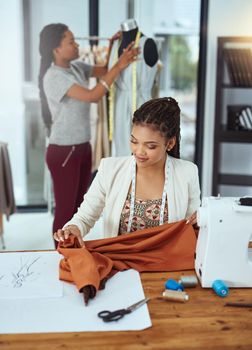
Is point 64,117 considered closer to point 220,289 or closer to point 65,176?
point 65,176

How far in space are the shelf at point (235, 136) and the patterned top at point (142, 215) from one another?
7.33 ft

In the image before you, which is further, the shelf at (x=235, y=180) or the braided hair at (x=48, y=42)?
the shelf at (x=235, y=180)

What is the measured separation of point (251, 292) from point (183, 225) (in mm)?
309

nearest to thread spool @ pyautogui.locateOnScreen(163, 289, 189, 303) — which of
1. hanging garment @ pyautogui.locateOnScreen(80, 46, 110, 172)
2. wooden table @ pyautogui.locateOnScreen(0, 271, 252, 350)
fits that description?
wooden table @ pyautogui.locateOnScreen(0, 271, 252, 350)

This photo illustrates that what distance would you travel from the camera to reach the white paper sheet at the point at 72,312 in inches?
46.5

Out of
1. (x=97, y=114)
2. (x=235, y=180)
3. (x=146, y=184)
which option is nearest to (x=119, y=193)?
(x=146, y=184)

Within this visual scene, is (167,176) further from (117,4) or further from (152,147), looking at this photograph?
(117,4)

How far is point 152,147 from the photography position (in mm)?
1741

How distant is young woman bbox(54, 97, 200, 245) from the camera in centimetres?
176

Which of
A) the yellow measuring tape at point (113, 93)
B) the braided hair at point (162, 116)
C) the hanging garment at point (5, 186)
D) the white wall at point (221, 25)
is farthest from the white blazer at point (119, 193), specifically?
the white wall at point (221, 25)

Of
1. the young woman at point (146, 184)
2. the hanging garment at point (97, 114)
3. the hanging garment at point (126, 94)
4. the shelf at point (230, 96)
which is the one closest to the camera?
the young woman at point (146, 184)

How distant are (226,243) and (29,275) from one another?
58cm

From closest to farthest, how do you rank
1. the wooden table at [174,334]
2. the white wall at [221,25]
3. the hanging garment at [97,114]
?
the wooden table at [174,334], the hanging garment at [97,114], the white wall at [221,25]

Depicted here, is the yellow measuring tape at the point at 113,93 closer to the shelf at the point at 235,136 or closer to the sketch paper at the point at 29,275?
the shelf at the point at 235,136
